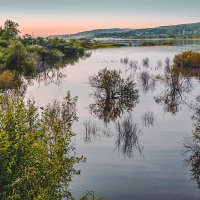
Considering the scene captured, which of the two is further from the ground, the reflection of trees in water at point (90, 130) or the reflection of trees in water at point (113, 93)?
the reflection of trees in water at point (113, 93)

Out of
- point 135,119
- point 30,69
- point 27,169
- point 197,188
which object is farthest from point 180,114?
point 30,69

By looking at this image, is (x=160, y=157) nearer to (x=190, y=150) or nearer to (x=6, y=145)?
(x=190, y=150)

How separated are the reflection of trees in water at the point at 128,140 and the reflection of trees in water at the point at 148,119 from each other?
2.32m

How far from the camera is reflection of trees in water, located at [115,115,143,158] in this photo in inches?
1109

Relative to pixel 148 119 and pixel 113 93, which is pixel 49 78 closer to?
pixel 113 93

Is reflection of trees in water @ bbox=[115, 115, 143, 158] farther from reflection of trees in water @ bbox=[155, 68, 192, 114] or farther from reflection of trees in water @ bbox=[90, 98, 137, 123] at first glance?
reflection of trees in water @ bbox=[155, 68, 192, 114]

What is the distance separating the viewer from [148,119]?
122 feet

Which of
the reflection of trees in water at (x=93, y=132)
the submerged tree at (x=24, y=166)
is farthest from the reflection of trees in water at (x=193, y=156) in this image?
the submerged tree at (x=24, y=166)

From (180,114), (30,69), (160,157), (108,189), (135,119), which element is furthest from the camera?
(30,69)

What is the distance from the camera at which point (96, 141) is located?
3052cm

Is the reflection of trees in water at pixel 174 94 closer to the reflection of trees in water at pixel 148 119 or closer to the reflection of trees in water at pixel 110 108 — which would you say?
the reflection of trees in water at pixel 148 119

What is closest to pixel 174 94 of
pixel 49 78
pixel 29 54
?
pixel 49 78

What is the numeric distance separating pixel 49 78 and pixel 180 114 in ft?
102

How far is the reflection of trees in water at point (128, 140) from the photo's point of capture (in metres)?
28.2
